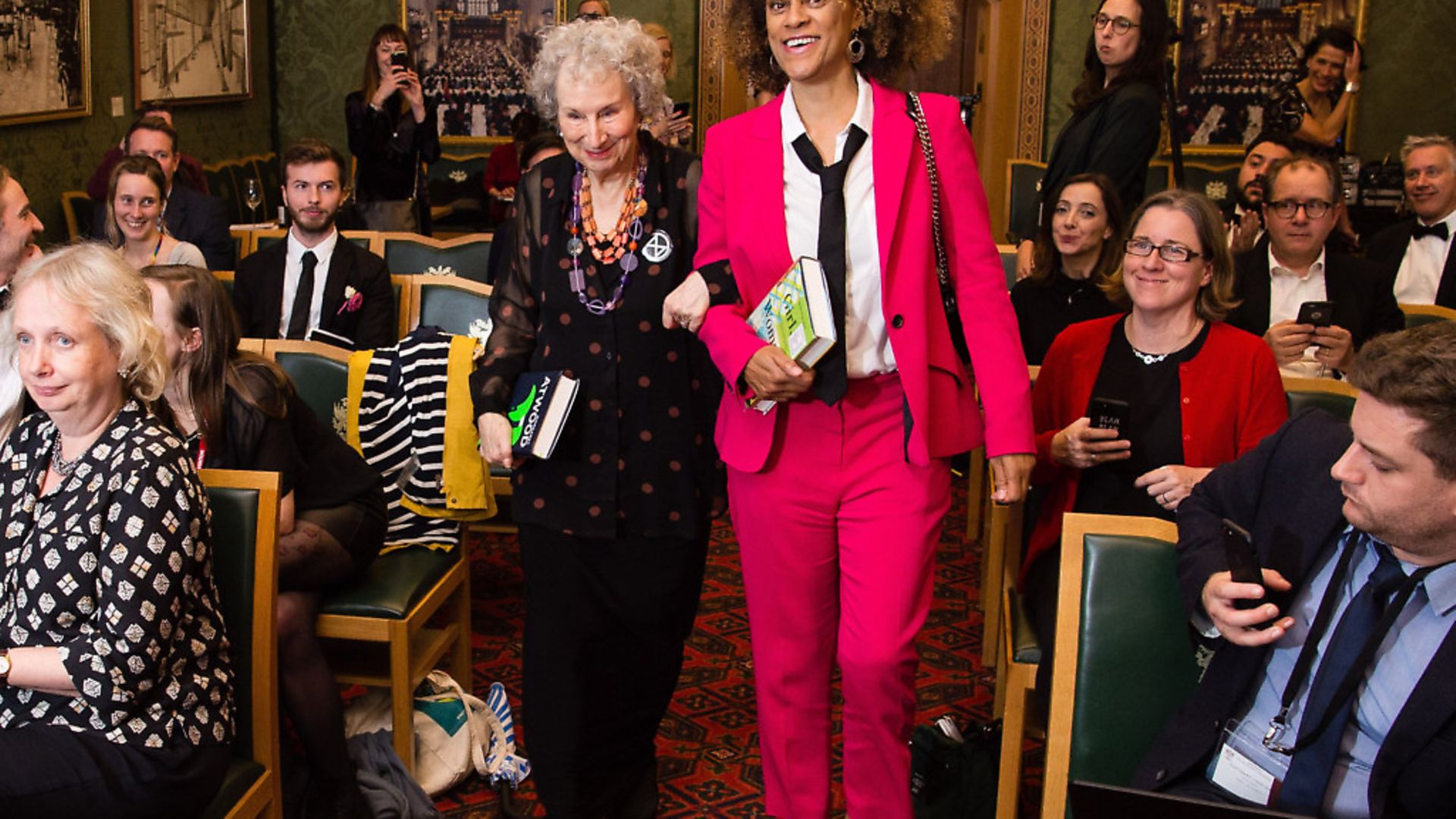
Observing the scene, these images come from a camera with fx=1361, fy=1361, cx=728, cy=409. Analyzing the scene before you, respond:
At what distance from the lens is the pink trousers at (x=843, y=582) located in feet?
7.45

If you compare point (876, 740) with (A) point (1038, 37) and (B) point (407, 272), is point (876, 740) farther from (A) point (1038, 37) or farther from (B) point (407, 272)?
(A) point (1038, 37)

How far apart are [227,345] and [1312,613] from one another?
2.03m

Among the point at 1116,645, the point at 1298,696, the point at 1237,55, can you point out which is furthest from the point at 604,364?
the point at 1237,55

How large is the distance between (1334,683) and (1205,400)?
103cm

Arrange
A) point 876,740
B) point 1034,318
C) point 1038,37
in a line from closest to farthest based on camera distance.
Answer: point 876,740, point 1034,318, point 1038,37

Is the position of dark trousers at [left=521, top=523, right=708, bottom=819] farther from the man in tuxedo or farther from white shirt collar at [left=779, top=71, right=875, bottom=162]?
the man in tuxedo

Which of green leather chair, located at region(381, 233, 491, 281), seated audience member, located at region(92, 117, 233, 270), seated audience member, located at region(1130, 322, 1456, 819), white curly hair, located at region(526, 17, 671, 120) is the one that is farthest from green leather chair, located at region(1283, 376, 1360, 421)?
seated audience member, located at region(92, 117, 233, 270)

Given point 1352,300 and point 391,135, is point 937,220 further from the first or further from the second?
point 391,135

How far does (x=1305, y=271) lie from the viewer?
351cm

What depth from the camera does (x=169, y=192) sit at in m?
5.32

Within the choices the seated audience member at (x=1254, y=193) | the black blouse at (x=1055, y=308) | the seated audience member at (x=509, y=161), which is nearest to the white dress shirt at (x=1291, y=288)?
the seated audience member at (x=1254, y=193)

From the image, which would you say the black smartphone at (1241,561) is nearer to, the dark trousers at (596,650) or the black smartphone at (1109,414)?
the black smartphone at (1109,414)

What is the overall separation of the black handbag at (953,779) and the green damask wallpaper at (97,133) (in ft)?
17.1

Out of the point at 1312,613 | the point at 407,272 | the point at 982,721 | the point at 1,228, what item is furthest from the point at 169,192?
the point at 1312,613
